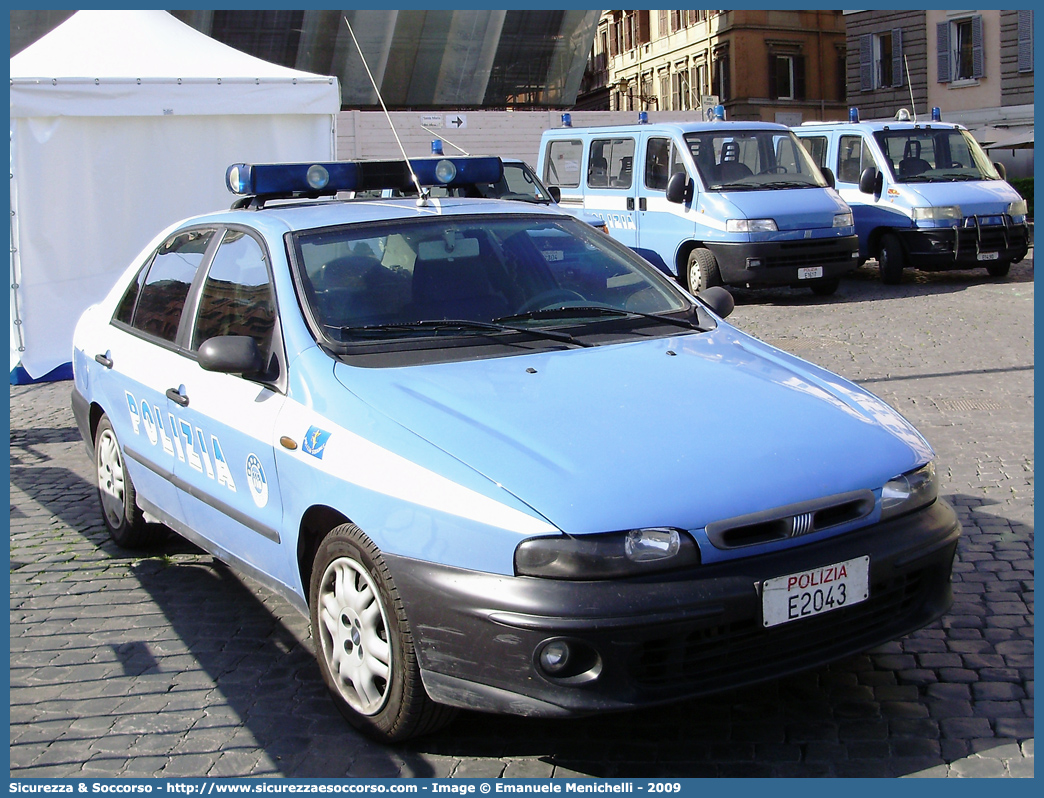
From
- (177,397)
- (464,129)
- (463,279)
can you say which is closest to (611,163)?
(463,279)

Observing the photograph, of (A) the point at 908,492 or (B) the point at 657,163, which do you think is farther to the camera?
(B) the point at 657,163

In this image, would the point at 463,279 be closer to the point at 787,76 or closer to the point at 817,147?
the point at 817,147

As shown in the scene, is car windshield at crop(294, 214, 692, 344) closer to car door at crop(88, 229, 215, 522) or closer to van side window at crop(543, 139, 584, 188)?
car door at crop(88, 229, 215, 522)

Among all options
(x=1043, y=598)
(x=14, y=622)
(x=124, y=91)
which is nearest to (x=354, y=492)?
(x=14, y=622)

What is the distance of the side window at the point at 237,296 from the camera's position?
4172 mm

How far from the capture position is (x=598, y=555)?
2.94 m

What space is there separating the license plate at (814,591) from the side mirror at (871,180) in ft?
43.1

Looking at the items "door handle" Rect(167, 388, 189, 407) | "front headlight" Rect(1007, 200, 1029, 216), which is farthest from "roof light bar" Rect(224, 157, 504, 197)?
"front headlight" Rect(1007, 200, 1029, 216)

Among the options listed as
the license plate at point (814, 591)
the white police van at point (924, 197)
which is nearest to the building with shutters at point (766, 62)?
the white police van at point (924, 197)

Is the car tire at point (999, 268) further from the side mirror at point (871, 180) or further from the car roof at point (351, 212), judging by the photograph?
the car roof at point (351, 212)

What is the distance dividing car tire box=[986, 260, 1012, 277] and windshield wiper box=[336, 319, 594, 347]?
12774 millimetres

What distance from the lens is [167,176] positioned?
10875 mm

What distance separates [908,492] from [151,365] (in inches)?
121

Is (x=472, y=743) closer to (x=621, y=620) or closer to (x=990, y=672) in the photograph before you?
(x=621, y=620)
